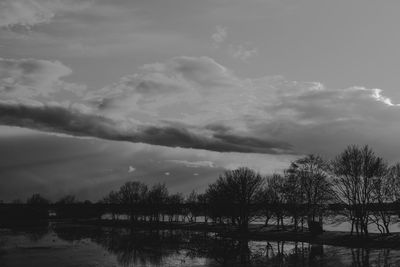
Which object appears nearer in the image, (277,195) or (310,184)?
(310,184)

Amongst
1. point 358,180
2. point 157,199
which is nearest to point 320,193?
point 358,180

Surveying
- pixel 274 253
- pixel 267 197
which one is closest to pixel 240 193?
pixel 267 197

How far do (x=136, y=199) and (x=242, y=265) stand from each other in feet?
473

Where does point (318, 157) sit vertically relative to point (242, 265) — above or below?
above

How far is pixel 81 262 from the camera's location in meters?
49.8

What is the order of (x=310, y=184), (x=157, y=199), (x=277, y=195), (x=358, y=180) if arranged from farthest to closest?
(x=157, y=199) → (x=277, y=195) → (x=310, y=184) → (x=358, y=180)

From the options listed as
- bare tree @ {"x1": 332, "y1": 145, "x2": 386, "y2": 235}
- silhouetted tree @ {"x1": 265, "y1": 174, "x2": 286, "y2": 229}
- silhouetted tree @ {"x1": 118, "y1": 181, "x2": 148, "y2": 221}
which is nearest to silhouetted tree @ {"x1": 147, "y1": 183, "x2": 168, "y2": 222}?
silhouetted tree @ {"x1": 118, "y1": 181, "x2": 148, "y2": 221}

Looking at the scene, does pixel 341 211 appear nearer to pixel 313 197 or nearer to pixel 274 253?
pixel 313 197

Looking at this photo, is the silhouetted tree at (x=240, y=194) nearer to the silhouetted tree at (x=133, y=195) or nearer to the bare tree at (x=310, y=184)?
the bare tree at (x=310, y=184)

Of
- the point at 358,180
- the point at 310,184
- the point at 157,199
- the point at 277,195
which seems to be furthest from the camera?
the point at 157,199

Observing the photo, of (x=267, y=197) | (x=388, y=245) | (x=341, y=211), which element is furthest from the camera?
(x=267, y=197)

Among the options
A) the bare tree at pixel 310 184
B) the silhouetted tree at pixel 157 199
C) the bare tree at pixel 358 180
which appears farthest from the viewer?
the silhouetted tree at pixel 157 199

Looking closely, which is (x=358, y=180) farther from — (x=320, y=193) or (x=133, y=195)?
(x=133, y=195)

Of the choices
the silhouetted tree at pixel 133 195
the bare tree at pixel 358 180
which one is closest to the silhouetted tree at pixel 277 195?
the bare tree at pixel 358 180
